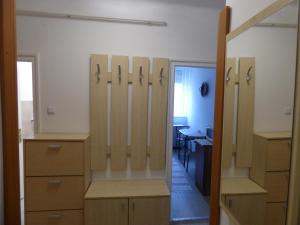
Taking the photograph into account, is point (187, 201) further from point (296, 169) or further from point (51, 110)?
point (296, 169)

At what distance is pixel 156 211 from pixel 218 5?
2709 mm

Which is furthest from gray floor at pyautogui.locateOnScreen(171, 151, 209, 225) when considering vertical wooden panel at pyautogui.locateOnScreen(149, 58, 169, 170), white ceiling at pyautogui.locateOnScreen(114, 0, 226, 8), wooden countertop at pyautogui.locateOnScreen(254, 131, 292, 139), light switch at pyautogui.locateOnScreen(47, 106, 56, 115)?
white ceiling at pyautogui.locateOnScreen(114, 0, 226, 8)

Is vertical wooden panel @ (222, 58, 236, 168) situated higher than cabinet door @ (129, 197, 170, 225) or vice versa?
vertical wooden panel @ (222, 58, 236, 168)

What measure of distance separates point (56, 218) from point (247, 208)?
2081mm

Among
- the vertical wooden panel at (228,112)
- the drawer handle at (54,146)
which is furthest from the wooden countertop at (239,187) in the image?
the drawer handle at (54,146)

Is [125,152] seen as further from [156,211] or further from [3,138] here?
[3,138]

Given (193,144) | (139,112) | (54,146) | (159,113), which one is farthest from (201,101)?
(54,146)

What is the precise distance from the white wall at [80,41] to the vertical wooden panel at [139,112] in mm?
207

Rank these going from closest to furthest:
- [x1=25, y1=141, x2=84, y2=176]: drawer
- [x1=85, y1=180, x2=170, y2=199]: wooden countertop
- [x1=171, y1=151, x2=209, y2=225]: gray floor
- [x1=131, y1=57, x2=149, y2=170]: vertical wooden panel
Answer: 1. [x1=25, y1=141, x2=84, y2=176]: drawer
2. [x1=85, y1=180, x2=170, y2=199]: wooden countertop
3. [x1=131, y1=57, x2=149, y2=170]: vertical wooden panel
4. [x1=171, y1=151, x2=209, y2=225]: gray floor

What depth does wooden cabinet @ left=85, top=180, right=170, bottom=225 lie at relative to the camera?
7.54ft

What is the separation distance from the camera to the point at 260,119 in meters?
0.99

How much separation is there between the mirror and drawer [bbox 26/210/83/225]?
1725 millimetres

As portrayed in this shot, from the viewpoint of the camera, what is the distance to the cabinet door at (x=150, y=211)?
236 centimetres

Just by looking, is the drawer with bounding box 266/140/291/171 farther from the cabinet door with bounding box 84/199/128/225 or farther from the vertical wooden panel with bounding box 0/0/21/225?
the cabinet door with bounding box 84/199/128/225
